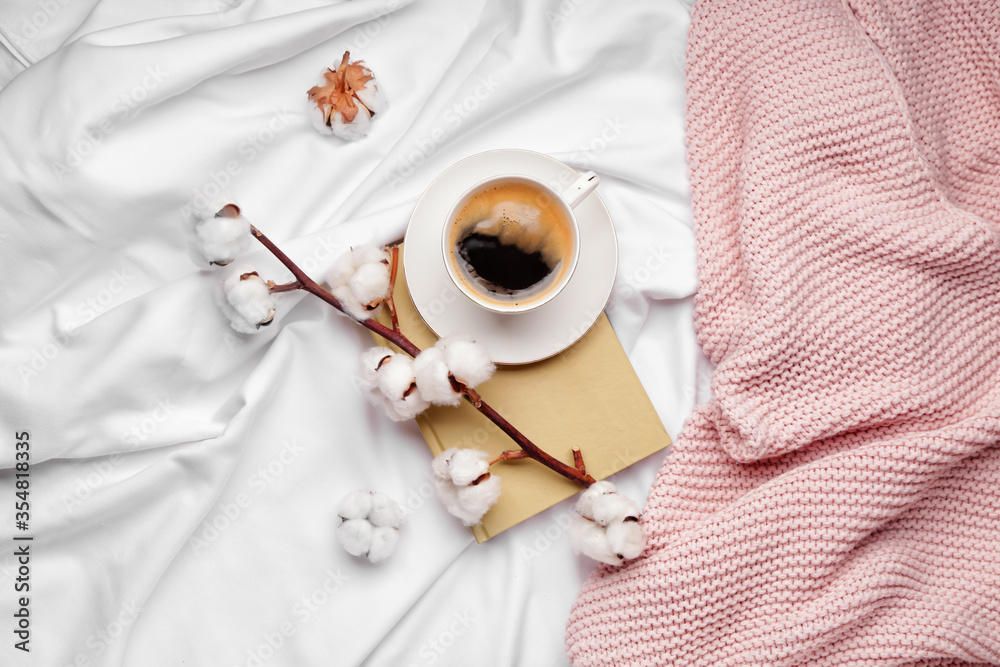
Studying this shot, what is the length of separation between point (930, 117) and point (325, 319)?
0.85 meters

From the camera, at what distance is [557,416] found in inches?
33.5

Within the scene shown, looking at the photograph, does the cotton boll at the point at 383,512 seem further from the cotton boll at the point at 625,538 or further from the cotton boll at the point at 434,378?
the cotton boll at the point at 625,538

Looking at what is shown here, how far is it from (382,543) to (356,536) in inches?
1.3

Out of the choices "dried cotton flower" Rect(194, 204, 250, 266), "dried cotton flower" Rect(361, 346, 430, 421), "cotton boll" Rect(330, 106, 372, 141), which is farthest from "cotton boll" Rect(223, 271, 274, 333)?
"cotton boll" Rect(330, 106, 372, 141)

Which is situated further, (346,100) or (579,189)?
(346,100)

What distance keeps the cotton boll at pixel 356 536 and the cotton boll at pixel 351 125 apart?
509 millimetres

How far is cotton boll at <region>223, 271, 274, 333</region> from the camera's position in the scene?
0.77 meters

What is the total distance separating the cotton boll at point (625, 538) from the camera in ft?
2.51

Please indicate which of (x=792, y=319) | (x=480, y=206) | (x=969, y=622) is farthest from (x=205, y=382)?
(x=969, y=622)

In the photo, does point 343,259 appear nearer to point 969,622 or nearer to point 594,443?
point 594,443

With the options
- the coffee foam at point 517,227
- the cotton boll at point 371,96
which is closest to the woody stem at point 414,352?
the coffee foam at point 517,227

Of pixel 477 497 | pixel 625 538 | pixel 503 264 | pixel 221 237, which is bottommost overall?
pixel 625 538

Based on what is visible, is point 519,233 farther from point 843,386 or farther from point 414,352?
point 843,386

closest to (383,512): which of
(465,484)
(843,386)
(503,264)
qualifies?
(465,484)
